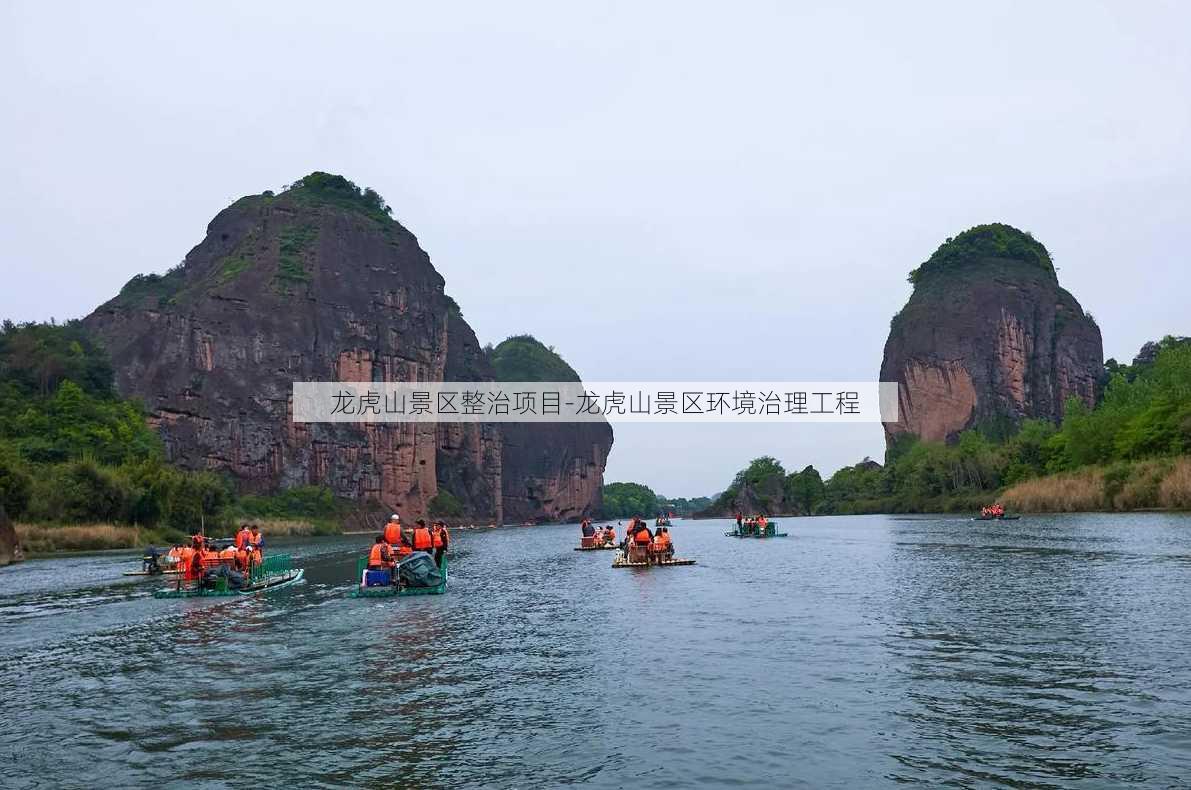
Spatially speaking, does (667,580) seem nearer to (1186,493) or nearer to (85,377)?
(1186,493)

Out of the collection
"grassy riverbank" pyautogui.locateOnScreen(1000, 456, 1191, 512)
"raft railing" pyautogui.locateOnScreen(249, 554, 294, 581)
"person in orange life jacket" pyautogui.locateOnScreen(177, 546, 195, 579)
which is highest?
"grassy riverbank" pyautogui.locateOnScreen(1000, 456, 1191, 512)

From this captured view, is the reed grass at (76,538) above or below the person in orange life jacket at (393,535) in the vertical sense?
below

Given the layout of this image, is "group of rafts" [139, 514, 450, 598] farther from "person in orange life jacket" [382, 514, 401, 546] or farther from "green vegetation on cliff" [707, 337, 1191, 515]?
"green vegetation on cliff" [707, 337, 1191, 515]

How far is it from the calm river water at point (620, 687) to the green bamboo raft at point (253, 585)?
1400mm

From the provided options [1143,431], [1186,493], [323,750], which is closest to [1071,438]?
[1143,431]

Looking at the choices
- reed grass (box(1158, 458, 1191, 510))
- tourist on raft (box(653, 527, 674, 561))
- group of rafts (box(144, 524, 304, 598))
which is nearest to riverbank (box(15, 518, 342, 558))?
group of rafts (box(144, 524, 304, 598))

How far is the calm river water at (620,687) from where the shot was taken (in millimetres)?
13805

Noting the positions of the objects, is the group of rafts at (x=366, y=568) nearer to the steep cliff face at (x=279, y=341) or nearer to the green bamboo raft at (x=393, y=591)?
the green bamboo raft at (x=393, y=591)

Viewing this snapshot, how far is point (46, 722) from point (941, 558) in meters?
44.7

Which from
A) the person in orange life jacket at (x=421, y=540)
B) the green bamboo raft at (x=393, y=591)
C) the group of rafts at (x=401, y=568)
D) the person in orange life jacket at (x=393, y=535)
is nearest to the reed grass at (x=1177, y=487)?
the group of rafts at (x=401, y=568)

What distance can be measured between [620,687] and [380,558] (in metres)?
20.2

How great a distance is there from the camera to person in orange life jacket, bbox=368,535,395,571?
122ft

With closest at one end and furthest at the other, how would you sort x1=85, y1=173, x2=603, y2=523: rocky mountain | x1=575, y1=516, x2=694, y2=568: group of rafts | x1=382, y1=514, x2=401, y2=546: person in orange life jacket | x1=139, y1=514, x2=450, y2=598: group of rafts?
x1=139, y1=514, x2=450, y2=598: group of rafts
x1=382, y1=514, x2=401, y2=546: person in orange life jacket
x1=575, y1=516, x2=694, y2=568: group of rafts
x1=85, y1=173, x2=603, y2=523: rocky mountain

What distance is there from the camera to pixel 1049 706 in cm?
1645
